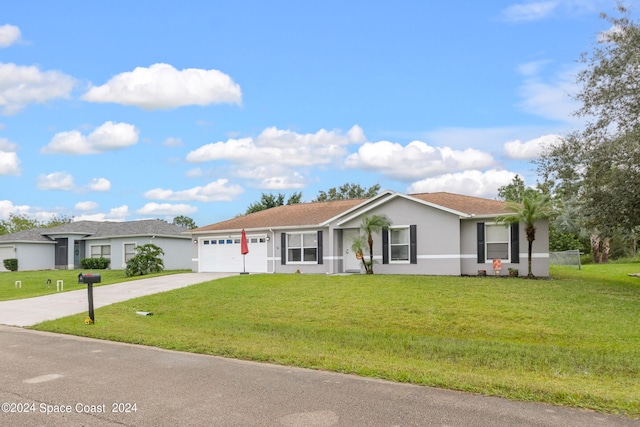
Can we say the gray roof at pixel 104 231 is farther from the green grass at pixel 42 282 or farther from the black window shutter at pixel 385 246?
the black window shutter at pixel 385 246

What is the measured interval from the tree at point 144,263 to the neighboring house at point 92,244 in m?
6.01

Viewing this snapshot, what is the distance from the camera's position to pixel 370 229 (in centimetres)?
2477

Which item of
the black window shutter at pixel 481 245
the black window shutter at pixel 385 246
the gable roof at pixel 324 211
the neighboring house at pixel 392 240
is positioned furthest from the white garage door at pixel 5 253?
the black window shutter at pixel 481 245

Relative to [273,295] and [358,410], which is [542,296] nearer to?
[273,295]

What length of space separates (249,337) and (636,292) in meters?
14.0

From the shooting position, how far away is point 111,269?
1560 inches

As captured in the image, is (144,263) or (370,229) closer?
(370,229)

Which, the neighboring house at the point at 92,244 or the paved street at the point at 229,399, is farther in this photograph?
the neighboring house at the point at 92,244

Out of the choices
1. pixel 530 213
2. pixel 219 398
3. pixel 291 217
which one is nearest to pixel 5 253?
pixel 291 217

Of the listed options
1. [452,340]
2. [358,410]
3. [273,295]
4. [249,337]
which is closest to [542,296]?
[452,340]

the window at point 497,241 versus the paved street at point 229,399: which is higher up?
the window at point 497,241

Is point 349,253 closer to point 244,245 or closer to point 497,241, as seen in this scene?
point 244,245

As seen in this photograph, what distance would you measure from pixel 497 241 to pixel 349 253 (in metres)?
7.05

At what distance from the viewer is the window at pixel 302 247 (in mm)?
27719
